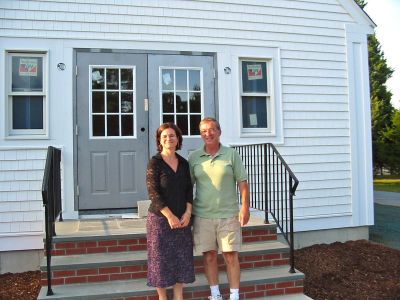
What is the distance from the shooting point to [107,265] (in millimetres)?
4113

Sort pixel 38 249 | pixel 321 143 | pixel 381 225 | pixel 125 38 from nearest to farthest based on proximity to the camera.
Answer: pixel 38 249 → pixel 125 38 → pixel 321 143 → pixel 381 225

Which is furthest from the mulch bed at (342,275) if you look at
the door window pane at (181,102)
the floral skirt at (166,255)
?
the door window pane at (181,102)

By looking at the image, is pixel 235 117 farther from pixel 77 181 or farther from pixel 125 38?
pixel 77 181

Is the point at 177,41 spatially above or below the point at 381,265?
above

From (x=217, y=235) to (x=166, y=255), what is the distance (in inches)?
18.6

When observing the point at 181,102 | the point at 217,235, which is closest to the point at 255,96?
the point at 181,102

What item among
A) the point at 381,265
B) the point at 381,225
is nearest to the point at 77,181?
the point at 381,265

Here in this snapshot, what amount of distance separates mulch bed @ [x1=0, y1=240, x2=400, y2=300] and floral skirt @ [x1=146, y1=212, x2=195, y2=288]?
181 cm

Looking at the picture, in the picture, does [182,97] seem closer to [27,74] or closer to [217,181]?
[27,74]

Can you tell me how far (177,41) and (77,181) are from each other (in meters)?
2.38

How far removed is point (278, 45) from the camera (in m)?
6.56

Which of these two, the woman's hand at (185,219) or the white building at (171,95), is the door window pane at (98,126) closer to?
the white building at (171,95)

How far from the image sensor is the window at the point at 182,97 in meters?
6.06

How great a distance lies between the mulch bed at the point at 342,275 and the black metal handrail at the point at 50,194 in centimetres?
86
